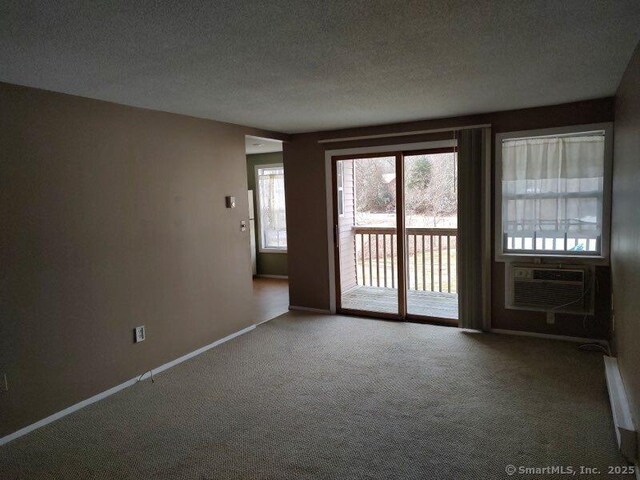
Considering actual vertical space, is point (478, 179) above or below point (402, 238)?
above

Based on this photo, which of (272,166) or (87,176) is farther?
(272,166)

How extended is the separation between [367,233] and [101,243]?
11.3 feet

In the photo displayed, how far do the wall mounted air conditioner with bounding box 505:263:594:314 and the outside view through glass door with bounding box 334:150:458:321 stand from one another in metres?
0.77

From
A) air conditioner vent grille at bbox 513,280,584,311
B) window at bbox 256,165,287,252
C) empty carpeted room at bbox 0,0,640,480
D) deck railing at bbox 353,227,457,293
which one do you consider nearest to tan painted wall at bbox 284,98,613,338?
empty carpeted room at bbox 0,0,640,480

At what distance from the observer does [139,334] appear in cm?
351

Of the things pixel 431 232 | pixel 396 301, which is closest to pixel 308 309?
pixel 396 301

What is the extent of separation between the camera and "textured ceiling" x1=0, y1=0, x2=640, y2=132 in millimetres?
1764

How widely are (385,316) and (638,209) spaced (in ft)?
10.3

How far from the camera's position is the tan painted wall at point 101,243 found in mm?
2701

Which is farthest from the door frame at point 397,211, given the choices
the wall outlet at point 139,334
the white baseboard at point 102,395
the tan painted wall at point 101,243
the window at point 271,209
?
the window at point 271,209

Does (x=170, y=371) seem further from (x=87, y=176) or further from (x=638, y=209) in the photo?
(x=638, y=209)

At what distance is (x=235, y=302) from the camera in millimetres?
4559

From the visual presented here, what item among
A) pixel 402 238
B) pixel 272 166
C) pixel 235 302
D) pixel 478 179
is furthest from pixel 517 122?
pixel 272 166

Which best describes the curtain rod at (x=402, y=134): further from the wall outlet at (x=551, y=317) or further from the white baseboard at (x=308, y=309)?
the white baseboard at (x=308, y=309)
